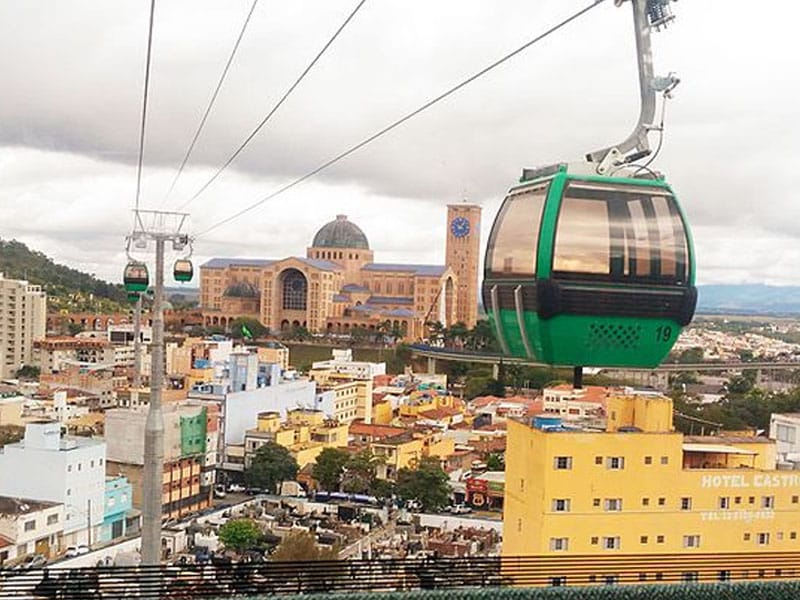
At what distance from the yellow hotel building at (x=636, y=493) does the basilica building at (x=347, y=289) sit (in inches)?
670

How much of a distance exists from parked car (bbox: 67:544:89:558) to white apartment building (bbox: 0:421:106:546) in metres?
0.12

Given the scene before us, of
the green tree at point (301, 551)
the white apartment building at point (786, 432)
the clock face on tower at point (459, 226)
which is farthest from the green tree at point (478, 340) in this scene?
the green tree at point (301, 551)

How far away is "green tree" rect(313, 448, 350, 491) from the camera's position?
8141mm

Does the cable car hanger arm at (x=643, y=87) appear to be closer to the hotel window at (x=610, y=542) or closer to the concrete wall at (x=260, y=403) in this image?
the hotel window at (x=610, y=542)

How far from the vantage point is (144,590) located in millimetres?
1652

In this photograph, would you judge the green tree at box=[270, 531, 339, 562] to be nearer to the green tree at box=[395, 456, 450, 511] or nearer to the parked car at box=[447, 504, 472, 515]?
the green tree at box=[395, 456, 450, 511]

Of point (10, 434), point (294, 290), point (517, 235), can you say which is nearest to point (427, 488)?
point (10, 434)

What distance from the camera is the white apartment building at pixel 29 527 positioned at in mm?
6027

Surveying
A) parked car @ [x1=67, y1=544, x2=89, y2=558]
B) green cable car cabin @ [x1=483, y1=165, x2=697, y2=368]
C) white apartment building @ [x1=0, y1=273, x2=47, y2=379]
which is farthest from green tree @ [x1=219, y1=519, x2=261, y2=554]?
white apartment building @ [x1=0, y1=273, x2=47, y2=379]

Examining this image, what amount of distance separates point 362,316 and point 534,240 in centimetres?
2193

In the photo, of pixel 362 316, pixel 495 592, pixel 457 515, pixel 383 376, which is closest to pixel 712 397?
pixel 383 376

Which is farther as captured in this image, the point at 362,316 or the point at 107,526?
the point at 362,316

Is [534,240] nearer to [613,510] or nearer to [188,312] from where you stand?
[613,510]

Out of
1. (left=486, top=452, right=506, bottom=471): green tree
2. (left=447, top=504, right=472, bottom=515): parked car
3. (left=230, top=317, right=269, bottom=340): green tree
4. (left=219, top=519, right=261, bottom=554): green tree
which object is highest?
(left=230, top=317, right=269, bottom=340): green tree
